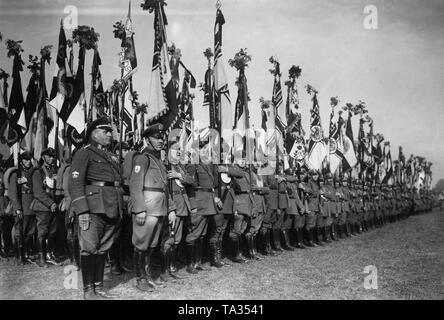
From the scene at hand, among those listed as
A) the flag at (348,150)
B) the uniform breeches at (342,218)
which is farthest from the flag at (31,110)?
the flag at (348,150)

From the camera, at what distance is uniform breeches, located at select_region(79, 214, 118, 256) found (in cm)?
502

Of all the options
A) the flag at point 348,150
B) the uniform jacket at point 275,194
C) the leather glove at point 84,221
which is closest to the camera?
the leather glove at point 84,221

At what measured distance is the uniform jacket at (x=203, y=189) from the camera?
760cm

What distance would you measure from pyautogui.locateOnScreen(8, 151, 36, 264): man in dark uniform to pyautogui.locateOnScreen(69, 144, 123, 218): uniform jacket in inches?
137

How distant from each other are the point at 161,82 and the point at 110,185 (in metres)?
2.39

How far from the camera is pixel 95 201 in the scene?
5.18 m

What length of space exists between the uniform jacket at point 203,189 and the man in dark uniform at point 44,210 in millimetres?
2824

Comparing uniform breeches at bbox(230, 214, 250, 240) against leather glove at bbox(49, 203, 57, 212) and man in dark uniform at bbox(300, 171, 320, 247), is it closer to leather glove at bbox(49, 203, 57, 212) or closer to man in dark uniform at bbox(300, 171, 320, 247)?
man in dark uniform at bbox(300, 171, 320, 247)

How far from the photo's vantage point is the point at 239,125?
993 centimetres

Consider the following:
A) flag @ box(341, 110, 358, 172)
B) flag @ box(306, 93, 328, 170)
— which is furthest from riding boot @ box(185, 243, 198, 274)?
flag @ box(341, 110, 358, 172)

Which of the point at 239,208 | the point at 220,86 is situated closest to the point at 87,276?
the point at 239,208

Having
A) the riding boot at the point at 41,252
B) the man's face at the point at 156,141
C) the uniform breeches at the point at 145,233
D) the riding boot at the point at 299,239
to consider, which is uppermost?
the man's face at the point at 156,141

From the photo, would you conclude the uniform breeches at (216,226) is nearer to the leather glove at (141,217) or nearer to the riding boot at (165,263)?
the riding boot at (165,263)

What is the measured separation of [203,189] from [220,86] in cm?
245
